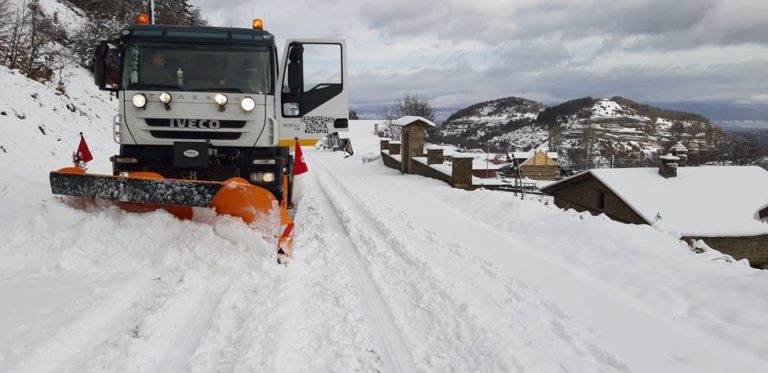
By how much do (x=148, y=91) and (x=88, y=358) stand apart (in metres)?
A: 4.04

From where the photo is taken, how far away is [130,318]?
12.6ft

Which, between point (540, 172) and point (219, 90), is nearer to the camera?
point (219, 90)

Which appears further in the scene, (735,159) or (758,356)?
(735,159)

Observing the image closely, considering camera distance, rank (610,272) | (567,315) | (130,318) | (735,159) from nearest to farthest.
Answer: (130,318)
(567,315)
(610,272)
(735,159)

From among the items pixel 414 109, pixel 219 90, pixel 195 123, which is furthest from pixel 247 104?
pixel 414 109

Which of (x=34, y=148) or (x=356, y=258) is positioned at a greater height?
(x=34, y=148)

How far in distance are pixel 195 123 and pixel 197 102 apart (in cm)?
27

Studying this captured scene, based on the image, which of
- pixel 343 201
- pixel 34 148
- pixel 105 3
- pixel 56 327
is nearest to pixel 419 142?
pixel 343 201

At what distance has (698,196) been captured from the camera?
964 inches

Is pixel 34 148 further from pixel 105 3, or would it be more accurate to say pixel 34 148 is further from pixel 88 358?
pixel 105 3

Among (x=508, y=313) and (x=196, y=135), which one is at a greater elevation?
(x=196, y=135)

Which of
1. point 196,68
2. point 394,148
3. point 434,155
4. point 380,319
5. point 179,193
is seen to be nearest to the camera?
point 380,319

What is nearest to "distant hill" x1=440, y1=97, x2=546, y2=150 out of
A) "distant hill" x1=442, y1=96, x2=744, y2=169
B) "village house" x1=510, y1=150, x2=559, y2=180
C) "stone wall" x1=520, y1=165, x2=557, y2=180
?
"distant hill" x1=442, y1=96, x2=744, y2=169

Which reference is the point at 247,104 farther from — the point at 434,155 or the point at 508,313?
the point at 434,155
